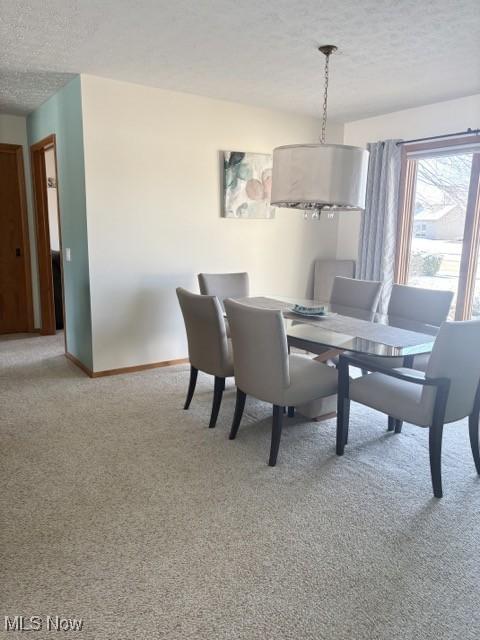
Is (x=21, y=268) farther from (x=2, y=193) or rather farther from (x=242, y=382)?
(x=242, y=382)

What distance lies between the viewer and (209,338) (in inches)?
126

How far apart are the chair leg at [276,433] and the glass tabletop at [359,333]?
1.51 ft

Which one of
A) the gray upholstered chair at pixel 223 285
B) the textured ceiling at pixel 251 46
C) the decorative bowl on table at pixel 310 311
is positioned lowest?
the decorative bowl on table at pixel 310 311

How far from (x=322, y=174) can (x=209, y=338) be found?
1.27 m

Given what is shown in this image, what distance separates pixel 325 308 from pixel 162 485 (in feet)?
6.24

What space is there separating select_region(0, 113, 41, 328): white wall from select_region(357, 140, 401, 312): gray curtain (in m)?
3.84

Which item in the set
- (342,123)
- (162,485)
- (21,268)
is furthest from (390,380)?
(21,268)

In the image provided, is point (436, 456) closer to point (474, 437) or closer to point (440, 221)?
point (474, 437)

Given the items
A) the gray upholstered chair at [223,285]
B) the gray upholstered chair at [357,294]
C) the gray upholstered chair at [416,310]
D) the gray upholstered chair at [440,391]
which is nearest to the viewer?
the gray upholstered chair at [440,391]

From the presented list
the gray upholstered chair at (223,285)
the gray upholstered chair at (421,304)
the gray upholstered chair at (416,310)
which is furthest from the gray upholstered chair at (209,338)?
the gray upholstered chair at (421,304)

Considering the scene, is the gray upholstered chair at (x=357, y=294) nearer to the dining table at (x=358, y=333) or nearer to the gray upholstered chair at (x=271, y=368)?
the dining table at (x=358, y=333)

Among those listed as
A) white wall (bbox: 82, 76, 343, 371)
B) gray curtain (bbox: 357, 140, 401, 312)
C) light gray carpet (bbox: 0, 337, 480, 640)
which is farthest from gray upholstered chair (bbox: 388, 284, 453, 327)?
white wall (bbox: 82, 76, 343, 371)

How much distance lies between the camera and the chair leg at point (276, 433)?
9.07ft

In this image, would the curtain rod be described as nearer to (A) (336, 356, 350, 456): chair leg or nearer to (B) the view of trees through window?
(B) the view of trees through window
